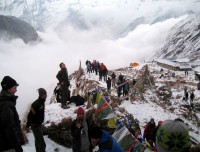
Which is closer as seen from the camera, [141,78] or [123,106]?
[123,106]

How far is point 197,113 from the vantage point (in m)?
28.7

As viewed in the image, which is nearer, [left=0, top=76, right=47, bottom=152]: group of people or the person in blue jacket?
the person in blue jacket

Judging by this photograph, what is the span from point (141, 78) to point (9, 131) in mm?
26121

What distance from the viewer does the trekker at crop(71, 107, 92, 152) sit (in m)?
8.73

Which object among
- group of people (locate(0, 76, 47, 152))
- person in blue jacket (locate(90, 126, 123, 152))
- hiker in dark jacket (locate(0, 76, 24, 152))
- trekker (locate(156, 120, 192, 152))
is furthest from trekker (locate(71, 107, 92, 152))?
trekker (locate(156, 120, 192, 152))

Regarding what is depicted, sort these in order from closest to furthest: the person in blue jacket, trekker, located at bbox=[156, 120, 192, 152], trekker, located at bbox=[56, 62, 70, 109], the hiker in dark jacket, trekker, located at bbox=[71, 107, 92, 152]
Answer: trekker, located at bbox=[156, 120, 192, 152]
the person in blue jacket
the hiker in dark jacket
trekker, located at bbox=[71, 107, 92, 152]
trekker, located at bbox=[56, 62, 70, 109]

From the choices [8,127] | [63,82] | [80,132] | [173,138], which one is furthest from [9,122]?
[63,82]

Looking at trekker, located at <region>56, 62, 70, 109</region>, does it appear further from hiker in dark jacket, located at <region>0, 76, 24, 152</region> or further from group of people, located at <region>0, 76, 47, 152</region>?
hiker in dark jacket, located at <region>0, 76, 24, 152</region>

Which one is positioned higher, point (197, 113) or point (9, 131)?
point (9, 131)

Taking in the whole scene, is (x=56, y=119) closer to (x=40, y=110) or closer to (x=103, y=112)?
(x=103, y=112)

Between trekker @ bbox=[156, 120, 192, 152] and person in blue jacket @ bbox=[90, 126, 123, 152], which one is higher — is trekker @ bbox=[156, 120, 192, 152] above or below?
above

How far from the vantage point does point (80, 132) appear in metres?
8.84

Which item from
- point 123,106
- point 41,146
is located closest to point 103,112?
point 41,146

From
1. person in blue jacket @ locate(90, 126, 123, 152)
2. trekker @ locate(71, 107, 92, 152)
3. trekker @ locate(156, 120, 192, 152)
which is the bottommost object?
trekker @ locate(71, 107, 92, 152)
